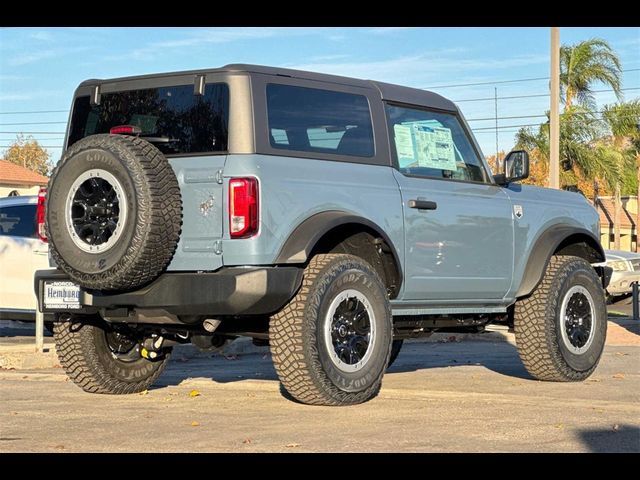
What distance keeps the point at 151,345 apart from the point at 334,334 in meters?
1.67

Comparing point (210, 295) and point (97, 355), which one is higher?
point (210, 295)

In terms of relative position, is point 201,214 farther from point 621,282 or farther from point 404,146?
point 621,282

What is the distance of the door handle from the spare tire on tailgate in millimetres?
1880

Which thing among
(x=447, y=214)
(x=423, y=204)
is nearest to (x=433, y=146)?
(x=447, y=214)

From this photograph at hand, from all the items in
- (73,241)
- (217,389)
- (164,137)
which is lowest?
(217,389)

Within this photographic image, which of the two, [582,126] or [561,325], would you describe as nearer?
[561,325]

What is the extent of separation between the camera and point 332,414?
7.81 meters

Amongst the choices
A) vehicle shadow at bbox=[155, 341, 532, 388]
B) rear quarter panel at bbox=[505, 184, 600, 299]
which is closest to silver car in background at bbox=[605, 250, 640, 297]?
vehicle shadow at bbox=[155, 341, 532, 388]

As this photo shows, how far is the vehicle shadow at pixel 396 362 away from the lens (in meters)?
10.9

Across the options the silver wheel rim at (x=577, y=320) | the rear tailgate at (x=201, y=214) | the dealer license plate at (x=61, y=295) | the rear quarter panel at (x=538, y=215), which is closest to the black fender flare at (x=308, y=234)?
the rear tailgate at (x=201, y=214)

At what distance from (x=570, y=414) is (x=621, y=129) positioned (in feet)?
126
